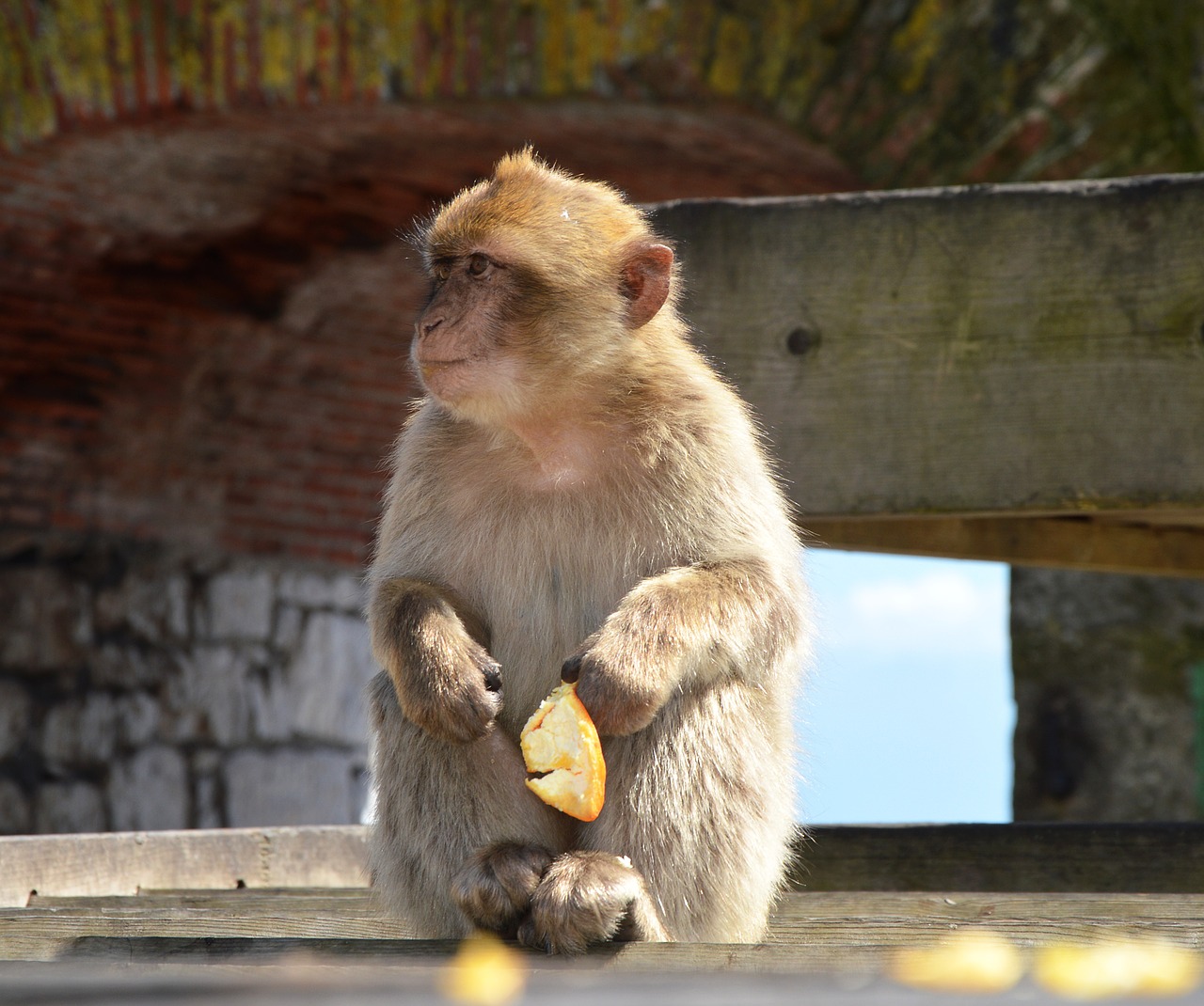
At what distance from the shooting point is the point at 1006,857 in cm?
361

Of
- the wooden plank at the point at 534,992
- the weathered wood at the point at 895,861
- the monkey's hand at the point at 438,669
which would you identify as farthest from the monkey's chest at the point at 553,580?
the wooden plank at the point at 534,992

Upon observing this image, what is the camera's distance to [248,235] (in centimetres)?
716

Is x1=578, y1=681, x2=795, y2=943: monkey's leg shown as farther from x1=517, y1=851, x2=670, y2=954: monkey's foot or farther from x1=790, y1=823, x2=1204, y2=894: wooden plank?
x1=790, y1=823, x2=1204, y2=894: wooden plank

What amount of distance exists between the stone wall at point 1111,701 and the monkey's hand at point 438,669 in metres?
4.17

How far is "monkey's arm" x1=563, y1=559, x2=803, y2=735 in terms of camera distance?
95.7 inches

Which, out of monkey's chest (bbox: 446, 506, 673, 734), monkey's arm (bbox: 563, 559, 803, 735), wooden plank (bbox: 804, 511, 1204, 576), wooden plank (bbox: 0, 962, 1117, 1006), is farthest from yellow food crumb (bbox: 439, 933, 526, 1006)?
wooden plank (bbox: 804, 511, 1204, 576)

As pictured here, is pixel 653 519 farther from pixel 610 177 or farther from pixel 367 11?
pixel 610 177

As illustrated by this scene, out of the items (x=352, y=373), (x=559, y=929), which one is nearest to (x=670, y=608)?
(x=559, y=929)

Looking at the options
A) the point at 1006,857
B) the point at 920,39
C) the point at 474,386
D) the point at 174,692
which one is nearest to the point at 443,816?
the point at 474,386

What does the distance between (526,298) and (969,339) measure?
87cm

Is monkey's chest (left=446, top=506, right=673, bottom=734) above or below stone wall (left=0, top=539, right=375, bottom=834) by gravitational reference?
above

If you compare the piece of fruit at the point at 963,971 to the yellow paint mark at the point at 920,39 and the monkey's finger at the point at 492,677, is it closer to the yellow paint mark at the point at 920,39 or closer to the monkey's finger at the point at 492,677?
the monkey's finger at the point at 492,677

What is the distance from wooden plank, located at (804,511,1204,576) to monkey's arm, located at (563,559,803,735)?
1100 millimetres

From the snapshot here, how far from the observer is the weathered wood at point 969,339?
2949 mm
